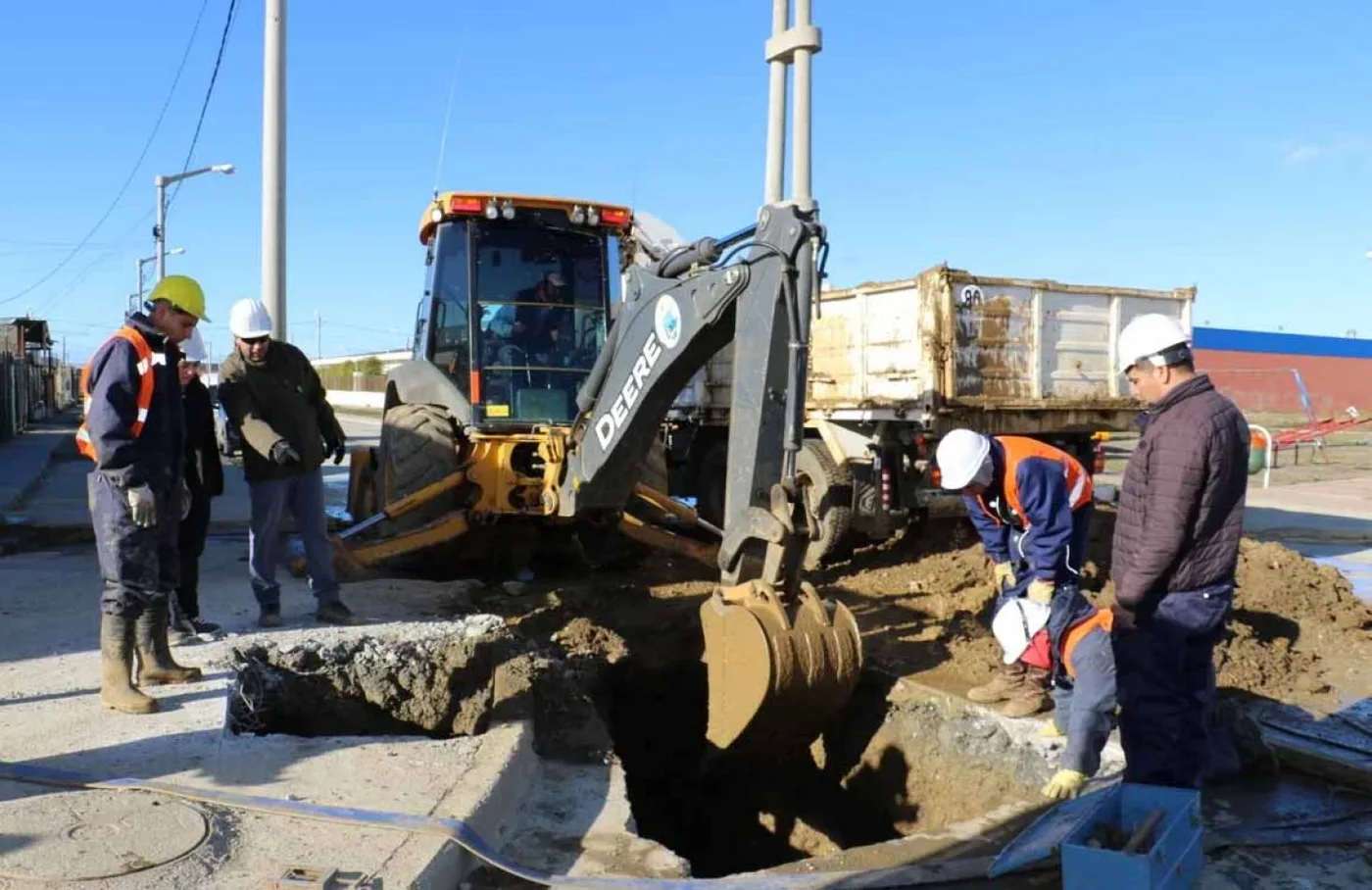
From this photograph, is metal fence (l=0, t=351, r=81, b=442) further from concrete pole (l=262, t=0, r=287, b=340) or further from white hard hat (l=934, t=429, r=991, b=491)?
white hard hat (l=934, t=429, r=991, b=491)

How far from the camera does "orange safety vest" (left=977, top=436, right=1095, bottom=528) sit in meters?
4.67

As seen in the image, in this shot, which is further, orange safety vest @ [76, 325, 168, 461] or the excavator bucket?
orange safety vest @ [76, 325, 168, 461]

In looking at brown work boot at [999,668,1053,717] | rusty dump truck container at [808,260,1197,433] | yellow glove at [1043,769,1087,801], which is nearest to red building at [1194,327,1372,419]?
rusty dump truck container at [808,260,1197,433]

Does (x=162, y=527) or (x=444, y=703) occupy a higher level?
(x=162, y=527)

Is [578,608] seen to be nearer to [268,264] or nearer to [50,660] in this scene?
[50,660]

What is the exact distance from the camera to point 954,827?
4.00 m

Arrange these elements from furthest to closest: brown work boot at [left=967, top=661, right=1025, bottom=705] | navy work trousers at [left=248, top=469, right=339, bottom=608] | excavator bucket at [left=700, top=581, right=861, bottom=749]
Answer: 1. navy work trousers at [left=248, top=469, right=339, bottom=608]
2. brown work boot at [left=967, top=661, right=1025, bottom=705]
3. excavator bucket at [left=700, top=581, right=861, bottom=749]

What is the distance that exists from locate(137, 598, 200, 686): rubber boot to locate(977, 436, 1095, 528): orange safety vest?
3.66 metres

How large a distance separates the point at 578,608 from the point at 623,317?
2304 millimetres

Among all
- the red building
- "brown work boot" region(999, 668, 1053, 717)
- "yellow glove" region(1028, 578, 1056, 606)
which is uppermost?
the red building

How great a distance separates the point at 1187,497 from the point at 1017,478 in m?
1.10

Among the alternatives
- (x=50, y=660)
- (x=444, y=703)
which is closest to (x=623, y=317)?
(x=444, y=703)

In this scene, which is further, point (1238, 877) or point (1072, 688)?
point (1072, 688)

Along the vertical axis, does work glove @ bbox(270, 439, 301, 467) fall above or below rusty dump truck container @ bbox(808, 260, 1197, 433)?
below
